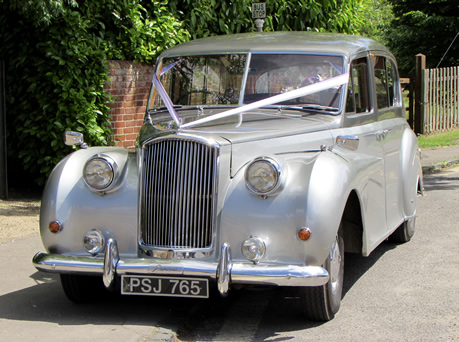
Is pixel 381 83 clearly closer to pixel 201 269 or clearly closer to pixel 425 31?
pixel 201 269

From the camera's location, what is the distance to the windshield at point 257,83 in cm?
587

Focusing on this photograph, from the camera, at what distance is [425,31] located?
2367 centimetres

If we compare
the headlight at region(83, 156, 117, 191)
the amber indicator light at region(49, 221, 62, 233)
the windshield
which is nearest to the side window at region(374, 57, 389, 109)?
the windshield

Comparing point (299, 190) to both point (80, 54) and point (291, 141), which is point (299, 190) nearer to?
point (291, 141)

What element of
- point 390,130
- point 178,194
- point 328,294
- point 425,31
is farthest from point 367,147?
point 425,31

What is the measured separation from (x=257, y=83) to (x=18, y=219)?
12.4ft

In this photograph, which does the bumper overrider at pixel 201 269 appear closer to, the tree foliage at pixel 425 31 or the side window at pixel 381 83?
the side window at pixel 381 83

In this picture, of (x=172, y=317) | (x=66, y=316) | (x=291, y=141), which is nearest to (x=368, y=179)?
(x=291, y=141)

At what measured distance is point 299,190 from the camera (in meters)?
4.70

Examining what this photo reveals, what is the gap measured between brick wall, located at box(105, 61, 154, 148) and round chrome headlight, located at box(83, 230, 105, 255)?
4.78 meters

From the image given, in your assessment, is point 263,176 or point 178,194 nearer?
point 263,176

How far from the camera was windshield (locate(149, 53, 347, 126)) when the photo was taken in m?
5.87

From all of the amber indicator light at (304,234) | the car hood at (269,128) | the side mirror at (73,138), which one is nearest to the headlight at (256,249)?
the amber indicator light at (304,234)

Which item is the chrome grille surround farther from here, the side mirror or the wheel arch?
the wheel arch
